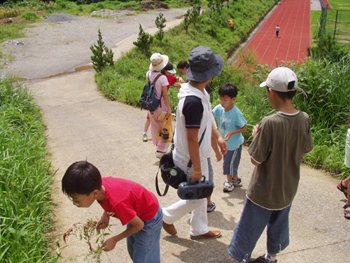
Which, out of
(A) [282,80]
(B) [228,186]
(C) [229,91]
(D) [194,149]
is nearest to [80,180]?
(D) [194,149]

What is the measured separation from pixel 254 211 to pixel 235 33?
22735 millimetres

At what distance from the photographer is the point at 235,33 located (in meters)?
23.8

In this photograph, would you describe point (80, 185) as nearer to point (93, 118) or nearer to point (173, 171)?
point (173, 171)

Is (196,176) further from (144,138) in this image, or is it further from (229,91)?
(144,138)

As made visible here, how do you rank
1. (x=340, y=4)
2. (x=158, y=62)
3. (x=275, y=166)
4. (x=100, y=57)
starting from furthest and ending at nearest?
1. (x=340, y=4)
2. (x=100, y=57)
3. (x=158, y=62)
4. (x=275, y=166)

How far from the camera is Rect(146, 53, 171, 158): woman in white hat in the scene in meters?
4.85

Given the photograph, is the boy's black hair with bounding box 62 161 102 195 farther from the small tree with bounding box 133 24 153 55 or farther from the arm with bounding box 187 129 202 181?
the small tree with bounding box 133 24 153 55

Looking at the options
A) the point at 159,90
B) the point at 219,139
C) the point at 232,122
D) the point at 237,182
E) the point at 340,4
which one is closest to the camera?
the point at 219,139

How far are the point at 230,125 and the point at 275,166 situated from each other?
144cm

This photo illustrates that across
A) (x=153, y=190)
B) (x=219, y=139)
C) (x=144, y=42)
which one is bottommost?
(x=144, y=42)

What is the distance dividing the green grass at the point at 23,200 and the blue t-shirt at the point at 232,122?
2.15 m

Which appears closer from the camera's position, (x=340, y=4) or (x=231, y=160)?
(x=231, y=160)

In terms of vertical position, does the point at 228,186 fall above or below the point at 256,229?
below

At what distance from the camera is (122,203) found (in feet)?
7.20
